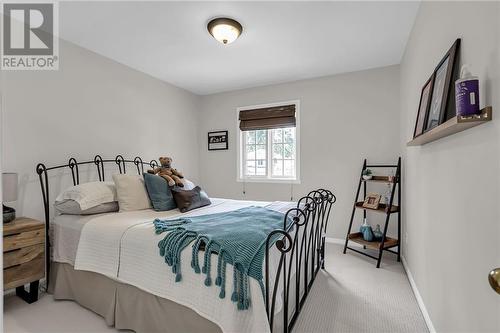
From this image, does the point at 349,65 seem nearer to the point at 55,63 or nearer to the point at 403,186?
the point at 403,186

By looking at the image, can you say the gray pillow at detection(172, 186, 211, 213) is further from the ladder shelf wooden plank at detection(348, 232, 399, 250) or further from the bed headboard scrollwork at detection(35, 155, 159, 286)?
the ladder shelf wooden plank at detection(348, 232, 399, 250)

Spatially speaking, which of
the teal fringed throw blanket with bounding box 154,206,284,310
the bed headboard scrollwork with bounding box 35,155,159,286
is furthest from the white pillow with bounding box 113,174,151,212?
the teal fringed throw blanket with bounding box 154,206,284,310

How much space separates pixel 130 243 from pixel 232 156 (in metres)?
2.96

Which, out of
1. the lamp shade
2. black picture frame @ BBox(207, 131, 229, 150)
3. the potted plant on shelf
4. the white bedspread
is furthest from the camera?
black picture frame @ BBox(207, 131, 229, 150)

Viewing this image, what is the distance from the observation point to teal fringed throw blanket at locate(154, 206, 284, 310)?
143cm

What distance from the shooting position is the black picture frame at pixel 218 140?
473 cm

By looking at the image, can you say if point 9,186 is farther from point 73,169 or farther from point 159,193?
point 159,193

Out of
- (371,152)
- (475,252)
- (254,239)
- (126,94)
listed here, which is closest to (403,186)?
(371,152)

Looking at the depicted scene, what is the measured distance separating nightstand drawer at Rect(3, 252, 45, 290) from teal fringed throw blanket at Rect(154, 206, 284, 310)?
1.19 metres

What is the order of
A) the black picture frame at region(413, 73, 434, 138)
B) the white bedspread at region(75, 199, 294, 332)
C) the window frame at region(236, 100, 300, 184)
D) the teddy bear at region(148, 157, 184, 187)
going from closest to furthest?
the white bedspread at region(75, 199, 294, 332) → the black picture frame at region(413, 73, 434, 138) → the teddy bear at region(148, 157, 184, 187) → the window frame at region(236, 100, 300, 184)

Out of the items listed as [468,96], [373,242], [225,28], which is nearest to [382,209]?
[373,242]

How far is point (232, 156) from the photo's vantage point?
185 inches

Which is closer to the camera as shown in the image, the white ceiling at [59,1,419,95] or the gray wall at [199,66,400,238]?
the white ceiling at [59,1,419,95]

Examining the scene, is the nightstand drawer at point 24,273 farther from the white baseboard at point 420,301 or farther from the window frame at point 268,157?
the white baseboard at point 420,301
